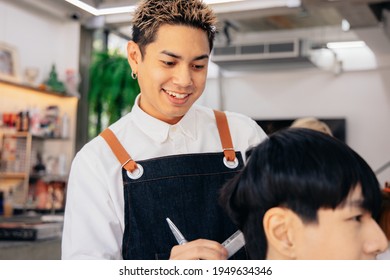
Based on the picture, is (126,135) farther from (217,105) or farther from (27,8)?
(217,105)

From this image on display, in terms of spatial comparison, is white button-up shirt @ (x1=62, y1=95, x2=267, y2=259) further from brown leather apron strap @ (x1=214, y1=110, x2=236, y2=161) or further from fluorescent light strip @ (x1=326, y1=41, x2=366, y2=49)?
fluorescent light strip @ (x1=326, y1=41, x2=366, y2=49)

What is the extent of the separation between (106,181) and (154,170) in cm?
11

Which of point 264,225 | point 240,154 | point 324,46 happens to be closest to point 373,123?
point 324,46

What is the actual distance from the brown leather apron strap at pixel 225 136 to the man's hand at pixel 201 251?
0.97ft

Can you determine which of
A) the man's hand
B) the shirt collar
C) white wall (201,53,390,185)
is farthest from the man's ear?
white wall (201,53,390,185)

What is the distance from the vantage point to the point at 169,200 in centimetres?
124

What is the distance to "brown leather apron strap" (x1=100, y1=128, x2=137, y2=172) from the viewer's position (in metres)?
1.23

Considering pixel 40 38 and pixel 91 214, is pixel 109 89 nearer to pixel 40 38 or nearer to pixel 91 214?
pixel 40 38

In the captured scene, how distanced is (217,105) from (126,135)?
5107 millimetres

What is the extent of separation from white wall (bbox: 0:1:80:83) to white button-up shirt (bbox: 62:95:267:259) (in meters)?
3.26

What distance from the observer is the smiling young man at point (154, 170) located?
117cm

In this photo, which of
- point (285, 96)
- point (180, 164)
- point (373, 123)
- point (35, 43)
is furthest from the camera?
point (285, 96)

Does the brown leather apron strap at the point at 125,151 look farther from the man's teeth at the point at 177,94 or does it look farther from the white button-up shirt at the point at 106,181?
the man's teeth at the point at 177,94
